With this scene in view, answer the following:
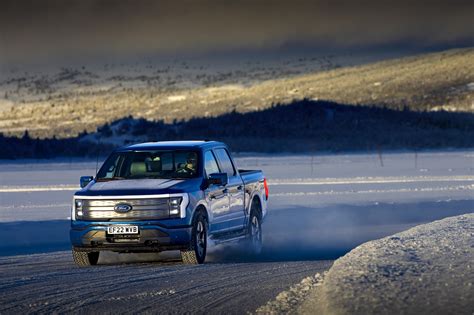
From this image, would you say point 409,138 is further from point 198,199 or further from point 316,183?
point 198,199

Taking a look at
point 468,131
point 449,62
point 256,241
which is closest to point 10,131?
point 468,131

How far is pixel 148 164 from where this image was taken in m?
17.7

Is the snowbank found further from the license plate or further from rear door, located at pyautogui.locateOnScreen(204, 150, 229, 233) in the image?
the license plate

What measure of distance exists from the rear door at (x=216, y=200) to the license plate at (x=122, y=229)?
1.35m

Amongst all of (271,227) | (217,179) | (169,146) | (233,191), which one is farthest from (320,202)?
(217,179)

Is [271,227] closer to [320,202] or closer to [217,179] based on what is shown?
[320,202]

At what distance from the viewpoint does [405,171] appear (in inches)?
Result: 1864

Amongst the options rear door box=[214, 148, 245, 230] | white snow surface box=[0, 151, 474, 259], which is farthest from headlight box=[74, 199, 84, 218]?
rear door box=[214, 148, 245, 230]

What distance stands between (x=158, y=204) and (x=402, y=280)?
16.0ft

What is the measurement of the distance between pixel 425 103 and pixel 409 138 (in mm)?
64882

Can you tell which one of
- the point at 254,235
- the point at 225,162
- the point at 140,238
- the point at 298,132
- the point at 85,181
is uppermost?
the point at 225,162

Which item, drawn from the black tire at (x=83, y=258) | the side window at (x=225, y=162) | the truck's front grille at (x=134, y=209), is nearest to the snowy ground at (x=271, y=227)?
the black tire at (x=83, y=258)

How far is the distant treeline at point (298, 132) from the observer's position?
81.0 metres

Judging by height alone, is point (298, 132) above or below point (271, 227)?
above
